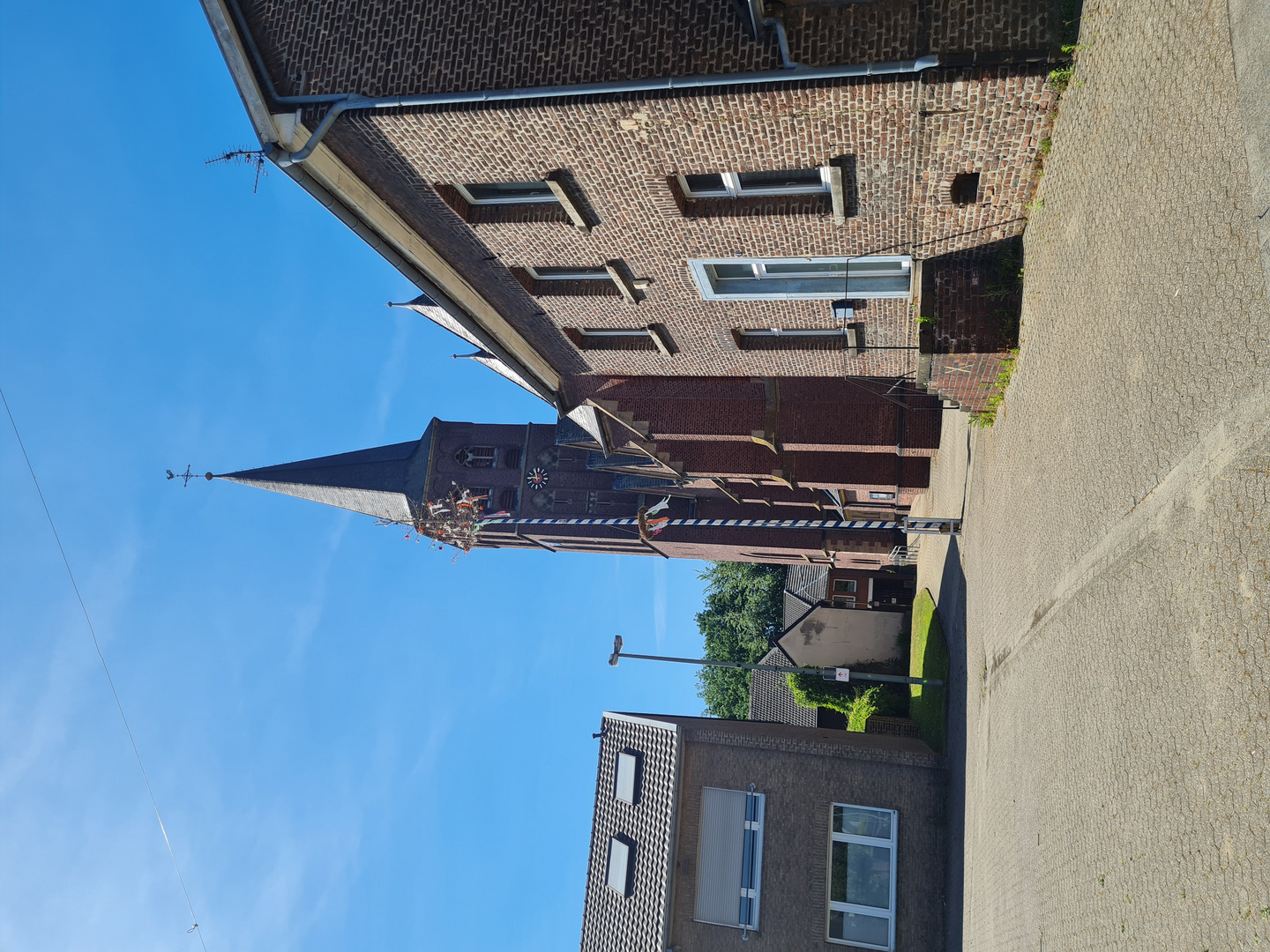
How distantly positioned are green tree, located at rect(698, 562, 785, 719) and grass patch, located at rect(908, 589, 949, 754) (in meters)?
25.0

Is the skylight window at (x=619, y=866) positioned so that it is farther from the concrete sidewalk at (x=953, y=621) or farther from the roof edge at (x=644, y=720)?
the concrete sidewalk at (x=953, y=621)

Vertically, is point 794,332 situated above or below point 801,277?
below

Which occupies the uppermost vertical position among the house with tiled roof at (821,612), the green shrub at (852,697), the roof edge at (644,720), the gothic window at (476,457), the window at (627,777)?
the gothic window at (476,457)

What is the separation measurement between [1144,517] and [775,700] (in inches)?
1273

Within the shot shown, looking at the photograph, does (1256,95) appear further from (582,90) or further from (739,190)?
(739,190)

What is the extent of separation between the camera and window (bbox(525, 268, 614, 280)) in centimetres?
1639

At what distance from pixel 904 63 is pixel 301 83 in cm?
839

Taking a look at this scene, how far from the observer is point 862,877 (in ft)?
60.3

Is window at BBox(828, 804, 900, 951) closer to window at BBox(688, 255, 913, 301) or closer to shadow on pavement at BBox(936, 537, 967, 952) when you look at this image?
shadow on pavement at BBox(936, 537, 967, 952)

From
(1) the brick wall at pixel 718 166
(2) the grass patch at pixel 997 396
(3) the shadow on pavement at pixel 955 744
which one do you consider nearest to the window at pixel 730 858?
(3) the shadow on pavement at pixel 955 744

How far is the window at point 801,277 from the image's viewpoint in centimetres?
1484

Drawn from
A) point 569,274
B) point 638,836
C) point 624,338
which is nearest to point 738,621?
point 638,836

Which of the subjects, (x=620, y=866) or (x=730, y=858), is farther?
(x=620, y=866)

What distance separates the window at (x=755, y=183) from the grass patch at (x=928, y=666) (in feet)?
42.1
